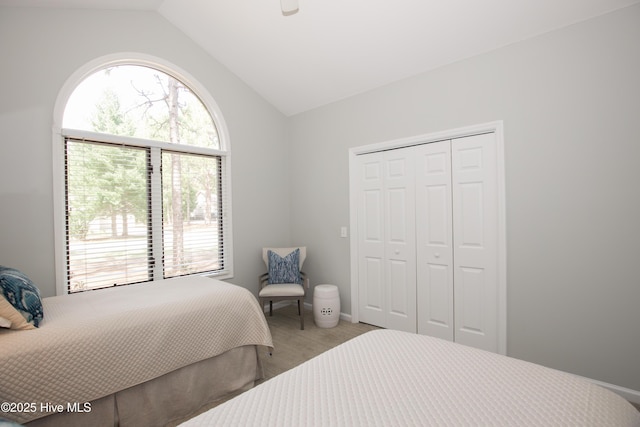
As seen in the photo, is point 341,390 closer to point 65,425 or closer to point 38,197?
point 65,425

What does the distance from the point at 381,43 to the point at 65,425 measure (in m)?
3.58

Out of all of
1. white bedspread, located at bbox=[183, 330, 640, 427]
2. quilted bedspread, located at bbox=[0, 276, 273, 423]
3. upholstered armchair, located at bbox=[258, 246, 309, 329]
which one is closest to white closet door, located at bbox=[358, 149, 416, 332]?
upholstered armchair, located at bbox=[258, 246, 309, 329]

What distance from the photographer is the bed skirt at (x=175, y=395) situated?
1764 mm

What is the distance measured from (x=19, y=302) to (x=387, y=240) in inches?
119

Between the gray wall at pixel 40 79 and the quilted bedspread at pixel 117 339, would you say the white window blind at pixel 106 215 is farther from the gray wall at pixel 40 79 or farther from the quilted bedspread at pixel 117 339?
the quilted bedspread at pixel 117 339

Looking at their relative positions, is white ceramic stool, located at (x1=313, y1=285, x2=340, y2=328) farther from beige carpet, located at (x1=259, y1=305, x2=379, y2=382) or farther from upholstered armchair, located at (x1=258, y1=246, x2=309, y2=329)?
upholstered armchair, located at (x1=258, y1=246, x2=309, y2=329)

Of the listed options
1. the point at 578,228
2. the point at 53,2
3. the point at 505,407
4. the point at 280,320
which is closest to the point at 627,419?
the point at 505,407

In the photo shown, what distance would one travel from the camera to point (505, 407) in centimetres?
98

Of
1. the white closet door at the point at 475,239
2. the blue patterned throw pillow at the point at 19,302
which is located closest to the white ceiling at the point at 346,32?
the white closet door at the point at 475,239

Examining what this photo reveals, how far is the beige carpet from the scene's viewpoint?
2.79 metres

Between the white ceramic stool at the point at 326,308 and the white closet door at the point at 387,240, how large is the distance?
1.13 ft

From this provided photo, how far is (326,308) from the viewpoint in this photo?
3600mm

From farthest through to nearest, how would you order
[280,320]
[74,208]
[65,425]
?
[280,320] < [74,208] < [65,425]

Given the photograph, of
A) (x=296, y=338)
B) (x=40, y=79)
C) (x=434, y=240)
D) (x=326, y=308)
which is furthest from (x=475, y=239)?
(x=40, y=79)
